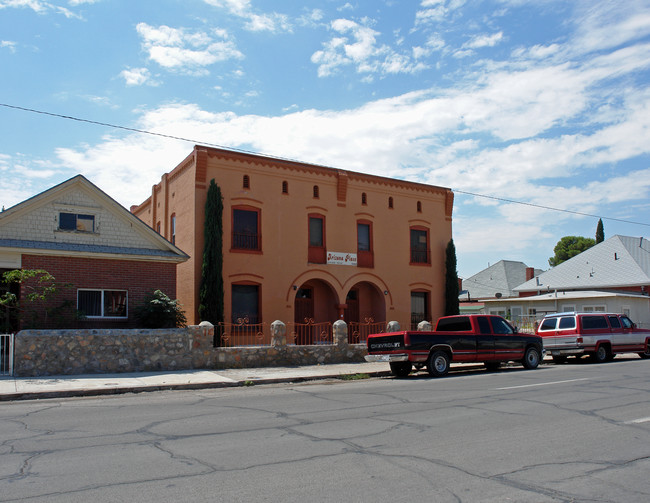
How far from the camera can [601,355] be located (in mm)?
21250

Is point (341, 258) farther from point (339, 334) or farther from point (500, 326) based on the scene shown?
point (500, 326)

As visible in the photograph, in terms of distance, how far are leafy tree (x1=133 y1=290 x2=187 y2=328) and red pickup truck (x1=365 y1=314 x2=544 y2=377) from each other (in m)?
6.43

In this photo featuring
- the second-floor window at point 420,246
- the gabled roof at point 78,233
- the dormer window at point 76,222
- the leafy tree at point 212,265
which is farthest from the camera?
the second-floor window at point 420,246

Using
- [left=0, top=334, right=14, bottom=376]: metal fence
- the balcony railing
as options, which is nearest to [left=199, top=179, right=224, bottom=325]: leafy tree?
the balcony railing

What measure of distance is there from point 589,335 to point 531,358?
11.6ft

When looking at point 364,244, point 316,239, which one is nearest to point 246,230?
point 316,239

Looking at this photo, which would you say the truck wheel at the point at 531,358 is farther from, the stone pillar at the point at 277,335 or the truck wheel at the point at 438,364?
the stone pillar at the point at 277,335

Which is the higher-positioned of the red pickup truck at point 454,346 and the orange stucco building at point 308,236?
the orange stucco building at point 308,236

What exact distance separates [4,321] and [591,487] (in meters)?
17.0

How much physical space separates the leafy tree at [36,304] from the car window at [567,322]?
55.0ft

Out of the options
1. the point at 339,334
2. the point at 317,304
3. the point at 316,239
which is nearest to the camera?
the point at 339,334

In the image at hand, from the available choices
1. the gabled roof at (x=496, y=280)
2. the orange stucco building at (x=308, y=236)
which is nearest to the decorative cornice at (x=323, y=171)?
the orange stucco building at (x=308, y=236)

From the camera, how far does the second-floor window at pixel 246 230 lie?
24719mm

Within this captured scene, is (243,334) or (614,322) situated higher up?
(614,322)
